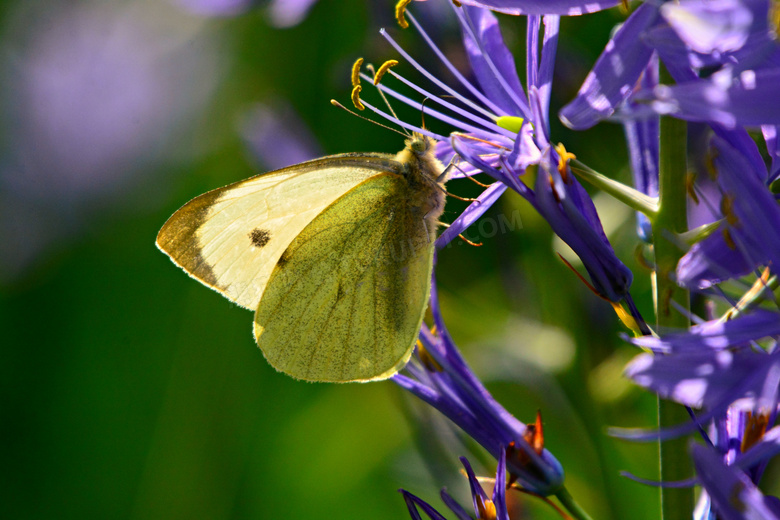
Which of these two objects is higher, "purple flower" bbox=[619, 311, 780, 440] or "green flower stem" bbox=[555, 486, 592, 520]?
"purple flower" bbox=[619, 311, 780, 440]

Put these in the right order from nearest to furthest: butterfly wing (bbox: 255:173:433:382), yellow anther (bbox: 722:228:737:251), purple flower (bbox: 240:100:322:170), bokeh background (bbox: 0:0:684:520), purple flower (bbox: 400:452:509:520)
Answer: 1. yellow anther (bbox: 722:228:737:251)
2. purple flower (bbox: 400:452:509:520)
3. butterfly wing (bbox: 255:173:433:382)
4. bokeh background (bbox: 0:0:684:520)
5. purple flower (bbox: 240:100:322:170)

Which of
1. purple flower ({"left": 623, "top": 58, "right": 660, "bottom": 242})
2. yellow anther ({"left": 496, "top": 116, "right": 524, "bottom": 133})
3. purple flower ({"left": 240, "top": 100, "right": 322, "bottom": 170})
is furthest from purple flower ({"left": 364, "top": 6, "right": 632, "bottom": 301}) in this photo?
purple flower ({"left": 240, "top": 100, "right": 322, "bottom": 170})

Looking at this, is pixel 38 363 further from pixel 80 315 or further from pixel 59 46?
pixel 59 46

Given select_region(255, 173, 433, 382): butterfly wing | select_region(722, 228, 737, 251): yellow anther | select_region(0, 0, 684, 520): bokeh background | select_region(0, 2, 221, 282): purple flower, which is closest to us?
select_region(722, 228, 737, 251): yellow anther

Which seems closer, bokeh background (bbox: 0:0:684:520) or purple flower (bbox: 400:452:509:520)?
purple flower (bbox: 400:452:509:520)

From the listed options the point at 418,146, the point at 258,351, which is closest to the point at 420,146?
the point at 418,146

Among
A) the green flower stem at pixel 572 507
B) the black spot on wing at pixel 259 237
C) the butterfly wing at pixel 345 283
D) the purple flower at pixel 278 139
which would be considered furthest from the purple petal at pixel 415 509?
the purple flower at pixel 278 139

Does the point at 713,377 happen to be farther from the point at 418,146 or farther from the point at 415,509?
the point at 418,146

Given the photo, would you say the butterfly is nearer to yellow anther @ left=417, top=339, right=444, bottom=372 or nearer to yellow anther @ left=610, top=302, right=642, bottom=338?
yellow anther @ left=417, top=339, right=444, bottom=372
